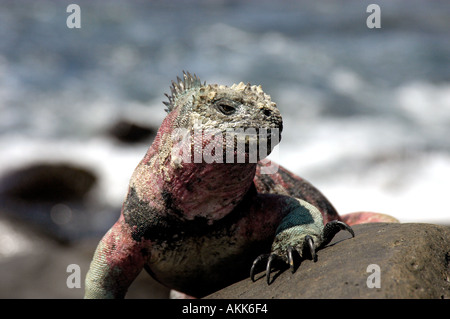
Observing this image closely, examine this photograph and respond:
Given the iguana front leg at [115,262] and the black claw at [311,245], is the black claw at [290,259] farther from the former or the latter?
the iguana front leg at [115,262]

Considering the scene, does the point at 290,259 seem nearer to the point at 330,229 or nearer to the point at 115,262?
the point at 330,229

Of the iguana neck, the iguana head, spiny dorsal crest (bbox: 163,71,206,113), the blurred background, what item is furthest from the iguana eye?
the blurred background

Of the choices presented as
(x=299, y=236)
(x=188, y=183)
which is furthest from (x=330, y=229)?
(x=188, y=183)

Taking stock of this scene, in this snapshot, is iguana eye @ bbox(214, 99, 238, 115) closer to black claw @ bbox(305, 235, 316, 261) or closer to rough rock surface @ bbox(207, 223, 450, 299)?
black claw @ bbox(305, 235, 316, 261)

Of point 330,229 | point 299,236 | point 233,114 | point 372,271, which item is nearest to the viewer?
point 372,271

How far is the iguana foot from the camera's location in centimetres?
387

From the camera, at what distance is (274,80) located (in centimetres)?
2277

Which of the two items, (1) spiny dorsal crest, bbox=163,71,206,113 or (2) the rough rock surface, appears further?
(1) spiny dorsal crest, bbox=163,71,206,113

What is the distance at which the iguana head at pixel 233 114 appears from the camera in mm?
3662

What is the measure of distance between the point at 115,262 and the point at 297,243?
1639 millimetres

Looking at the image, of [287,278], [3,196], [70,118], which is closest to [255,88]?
[287,278]

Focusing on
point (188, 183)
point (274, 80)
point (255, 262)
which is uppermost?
point (274, 80)

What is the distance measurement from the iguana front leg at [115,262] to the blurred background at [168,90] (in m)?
4.04

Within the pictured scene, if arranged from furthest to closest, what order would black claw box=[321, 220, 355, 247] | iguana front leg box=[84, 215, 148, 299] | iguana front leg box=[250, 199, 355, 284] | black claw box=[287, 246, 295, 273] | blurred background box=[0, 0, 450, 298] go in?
blurred background box=[0, 0, 450, 298] < iguana front leg box=[84, 215, 148, 299] < black claw box=[321, 220, 355, 247] < iguana front leg box=[250, 199, 355, 284] < black claw box=[287, 246, 295, 273]
